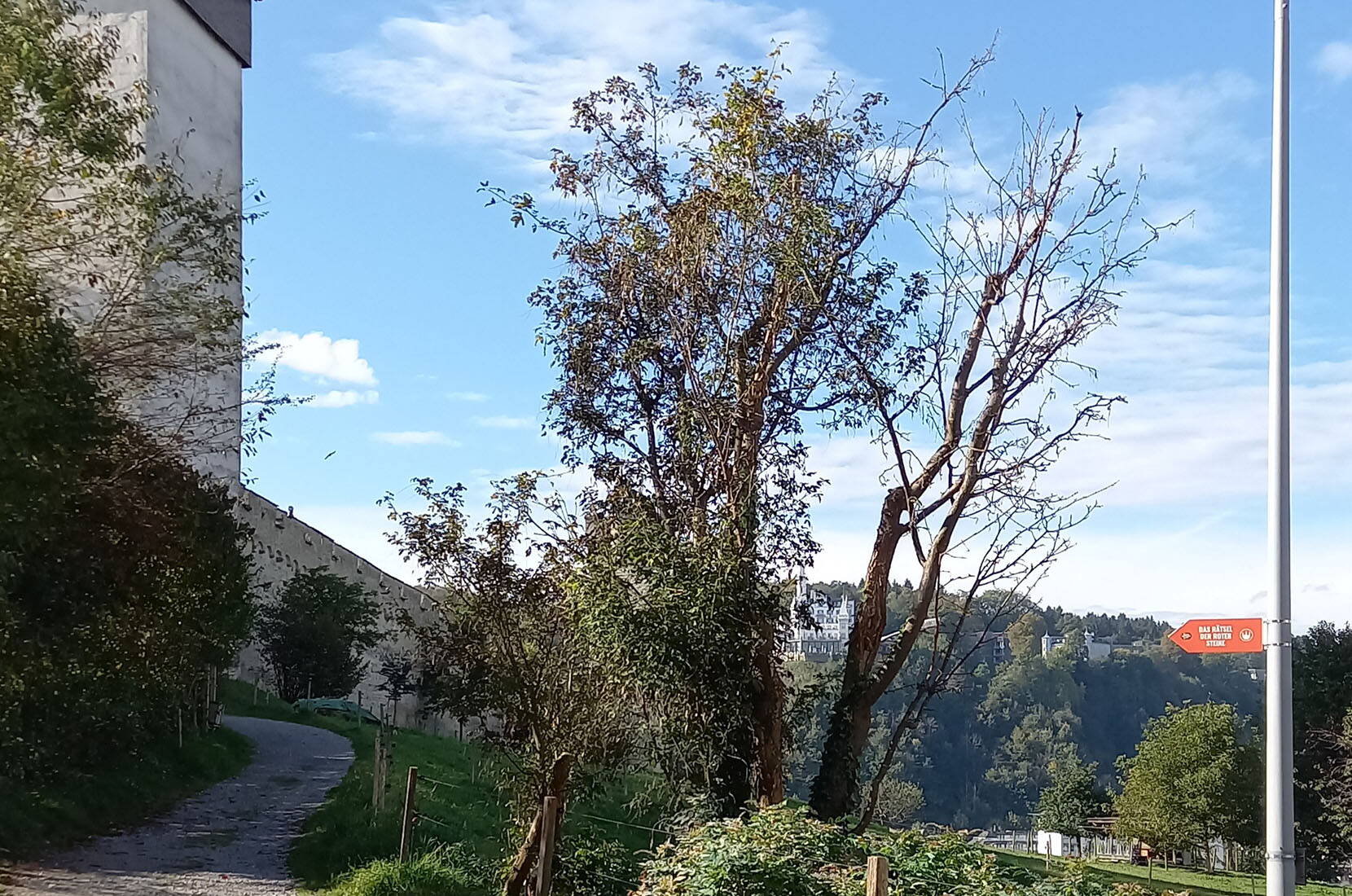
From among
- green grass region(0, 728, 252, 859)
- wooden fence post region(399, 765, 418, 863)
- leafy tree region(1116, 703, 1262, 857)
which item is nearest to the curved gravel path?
green grass region(0, 728, 252, 859)

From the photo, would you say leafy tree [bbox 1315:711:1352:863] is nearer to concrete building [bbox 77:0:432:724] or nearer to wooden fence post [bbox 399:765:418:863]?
concrete building [bbox 77:0:432:724]

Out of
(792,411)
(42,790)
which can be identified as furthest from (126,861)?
(792,411)

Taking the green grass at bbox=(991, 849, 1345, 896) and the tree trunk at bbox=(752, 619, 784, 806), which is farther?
the green grass at bbox=(991, 849, 1345, 896)

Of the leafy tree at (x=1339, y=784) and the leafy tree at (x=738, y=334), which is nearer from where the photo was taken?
the leafy tree at (x=738, y=334)

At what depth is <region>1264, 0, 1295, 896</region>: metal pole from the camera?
645cm

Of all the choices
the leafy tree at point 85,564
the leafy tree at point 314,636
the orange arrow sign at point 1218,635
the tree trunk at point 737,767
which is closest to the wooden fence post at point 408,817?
the tree trunk at point 737,767

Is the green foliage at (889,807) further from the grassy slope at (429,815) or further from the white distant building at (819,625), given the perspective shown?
the grassy slope at (429,815)

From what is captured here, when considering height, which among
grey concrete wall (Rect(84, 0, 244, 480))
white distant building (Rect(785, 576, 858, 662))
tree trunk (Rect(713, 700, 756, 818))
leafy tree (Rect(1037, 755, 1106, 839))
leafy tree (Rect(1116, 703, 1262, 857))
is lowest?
leafy tree (Rect(1037, 755, 1106, 839))

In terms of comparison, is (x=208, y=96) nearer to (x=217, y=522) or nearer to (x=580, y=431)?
(x=217, y=522)

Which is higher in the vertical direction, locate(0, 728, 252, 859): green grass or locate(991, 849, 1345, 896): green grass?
locate(0, 728, 252, 859): green grass

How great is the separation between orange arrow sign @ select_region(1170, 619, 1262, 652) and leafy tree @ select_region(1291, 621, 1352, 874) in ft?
71.1

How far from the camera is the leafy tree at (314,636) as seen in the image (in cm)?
2956

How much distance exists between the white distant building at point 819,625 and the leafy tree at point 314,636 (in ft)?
67.3

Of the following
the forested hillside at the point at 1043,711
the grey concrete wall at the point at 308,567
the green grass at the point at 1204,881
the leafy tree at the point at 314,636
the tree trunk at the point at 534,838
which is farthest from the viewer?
the forested hillside at the point at 1043,711
